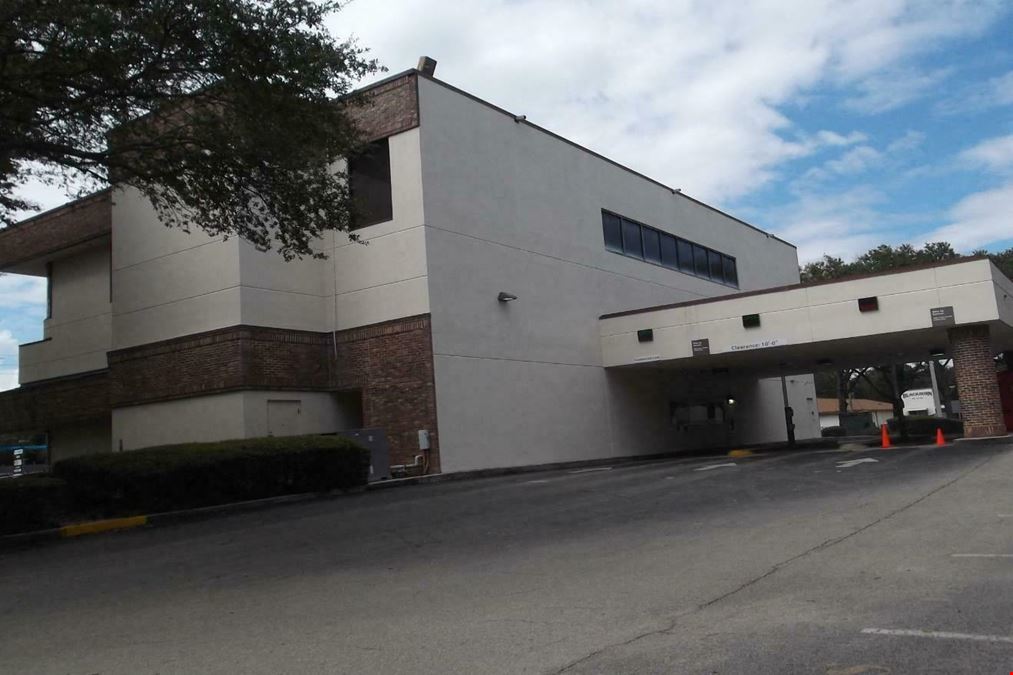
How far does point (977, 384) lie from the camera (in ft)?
73.7

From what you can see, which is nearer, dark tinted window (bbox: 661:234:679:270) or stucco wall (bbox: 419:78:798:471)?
stucco wall (bbox: 419:78:798:471)

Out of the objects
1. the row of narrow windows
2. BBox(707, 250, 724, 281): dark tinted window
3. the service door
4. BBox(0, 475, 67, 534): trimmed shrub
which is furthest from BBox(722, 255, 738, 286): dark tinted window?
BBox(0, 475, 67, 534): trimmed shrub

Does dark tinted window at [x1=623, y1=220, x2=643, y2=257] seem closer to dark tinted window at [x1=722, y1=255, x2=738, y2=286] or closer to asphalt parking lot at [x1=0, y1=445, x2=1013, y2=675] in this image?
dark tinted window at [x1=722, y1=255, x2=738, y2=286]

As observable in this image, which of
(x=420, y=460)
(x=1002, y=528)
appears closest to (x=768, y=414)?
(x=420, y=460)

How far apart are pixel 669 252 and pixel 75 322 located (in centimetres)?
2113

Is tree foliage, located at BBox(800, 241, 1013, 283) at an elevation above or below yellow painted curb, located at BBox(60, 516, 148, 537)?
above

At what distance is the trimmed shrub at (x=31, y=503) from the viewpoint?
43.1 ft

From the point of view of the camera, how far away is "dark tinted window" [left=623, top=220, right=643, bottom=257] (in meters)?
30.7

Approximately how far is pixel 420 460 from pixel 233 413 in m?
4.69

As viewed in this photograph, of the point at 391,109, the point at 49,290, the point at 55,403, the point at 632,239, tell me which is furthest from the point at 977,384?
the point at 49,290

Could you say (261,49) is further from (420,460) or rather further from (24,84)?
(420,460)

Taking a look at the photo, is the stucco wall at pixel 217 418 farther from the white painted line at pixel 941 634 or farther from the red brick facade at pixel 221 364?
the white painted line at pixel 941 634

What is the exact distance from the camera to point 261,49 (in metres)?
12.6

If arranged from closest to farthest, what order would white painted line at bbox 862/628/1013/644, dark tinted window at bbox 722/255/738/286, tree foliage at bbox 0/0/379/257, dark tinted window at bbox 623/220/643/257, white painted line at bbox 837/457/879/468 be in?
white painted line at bbox 862/628/1013/644, tree foliage at bbox 0/0/379/257, white painted line at bbox 837/457/879/468, dark tinted window at bbox 623/220/643/257, dark tinted window at bbox 722/255/738/286
